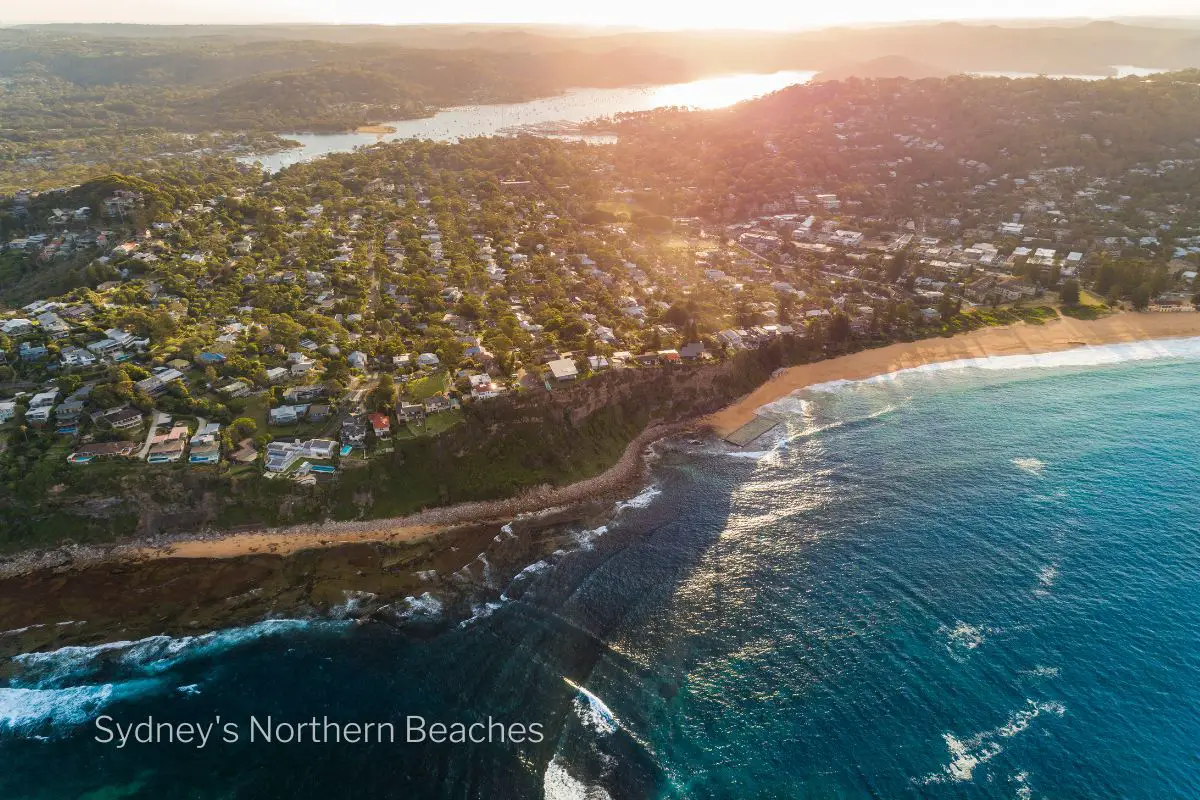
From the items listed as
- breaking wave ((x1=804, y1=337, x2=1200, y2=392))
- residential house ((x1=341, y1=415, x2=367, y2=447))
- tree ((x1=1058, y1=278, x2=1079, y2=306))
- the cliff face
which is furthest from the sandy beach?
residential house ((x1=341, y1=415, x2=367, y2=447))

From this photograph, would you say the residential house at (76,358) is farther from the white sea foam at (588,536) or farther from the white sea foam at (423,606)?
the white sea foam at (588,536)

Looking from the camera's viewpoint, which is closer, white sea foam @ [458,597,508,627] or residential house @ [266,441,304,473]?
white sea foam @ [458,597,508,627]

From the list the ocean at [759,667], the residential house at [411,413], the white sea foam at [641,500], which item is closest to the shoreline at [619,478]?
the white sea foam at [641,500]

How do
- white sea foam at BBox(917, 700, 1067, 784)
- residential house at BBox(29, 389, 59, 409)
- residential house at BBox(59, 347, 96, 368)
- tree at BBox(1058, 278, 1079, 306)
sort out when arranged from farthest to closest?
tree at BBox(1058, 278, 1079, 306) < residential house at BBox(59, 347, 96, 368) < residential house at BBox(29, 389, 59, 409) < white sea foam at BBox(917, 700, 1067, 784)

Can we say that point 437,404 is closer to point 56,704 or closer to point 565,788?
point 56,704

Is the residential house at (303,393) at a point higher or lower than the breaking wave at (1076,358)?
higher

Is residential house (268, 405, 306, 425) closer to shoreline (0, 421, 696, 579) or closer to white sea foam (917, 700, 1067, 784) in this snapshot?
shoreline (0, 421, 696, 579)
